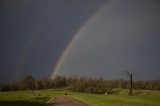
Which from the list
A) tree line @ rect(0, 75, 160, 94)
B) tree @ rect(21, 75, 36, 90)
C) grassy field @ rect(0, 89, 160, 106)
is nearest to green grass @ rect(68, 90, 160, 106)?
grassy field @ rect(0, 89, 160, 106)

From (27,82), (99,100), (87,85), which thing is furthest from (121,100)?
(27,82)

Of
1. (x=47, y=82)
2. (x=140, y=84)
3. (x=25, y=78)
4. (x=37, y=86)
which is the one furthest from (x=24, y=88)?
(x=140, y=84)

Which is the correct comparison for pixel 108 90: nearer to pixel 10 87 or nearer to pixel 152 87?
pixel 152 87

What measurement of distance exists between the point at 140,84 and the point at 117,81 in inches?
1104

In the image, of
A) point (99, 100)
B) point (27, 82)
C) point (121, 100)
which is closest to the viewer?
point (121, 100)

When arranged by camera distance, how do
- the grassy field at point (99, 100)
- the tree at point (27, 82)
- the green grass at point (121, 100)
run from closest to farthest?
1. the green grass at point (121, 100)
2. the grassy field at point (99, 100)
3. the tree at point (27, 82)

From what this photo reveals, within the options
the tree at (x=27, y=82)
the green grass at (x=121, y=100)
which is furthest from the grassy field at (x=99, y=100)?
the tree at (x=27, y=82)

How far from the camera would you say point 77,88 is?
443ft

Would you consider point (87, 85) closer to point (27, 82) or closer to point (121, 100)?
point (27, 82)

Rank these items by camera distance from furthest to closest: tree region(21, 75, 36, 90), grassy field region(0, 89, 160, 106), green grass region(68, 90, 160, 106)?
tree region(21, 75, 36, 90) → grassy field region(0, 89, 160, 106) → green grass region(68, 90, 160, 106)

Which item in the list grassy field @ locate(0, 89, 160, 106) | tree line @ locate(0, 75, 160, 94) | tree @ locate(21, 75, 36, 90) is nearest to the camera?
grassy field @ locate(0, 89, 160, 106)

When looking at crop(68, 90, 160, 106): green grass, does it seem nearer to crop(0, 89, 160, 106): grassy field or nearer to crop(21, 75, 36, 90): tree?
crop(0, 89, 160, 106): grassy field

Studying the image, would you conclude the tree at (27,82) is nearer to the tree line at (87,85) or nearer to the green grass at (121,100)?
the tree line at (87,85)

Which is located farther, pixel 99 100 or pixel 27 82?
pixel 27 82
